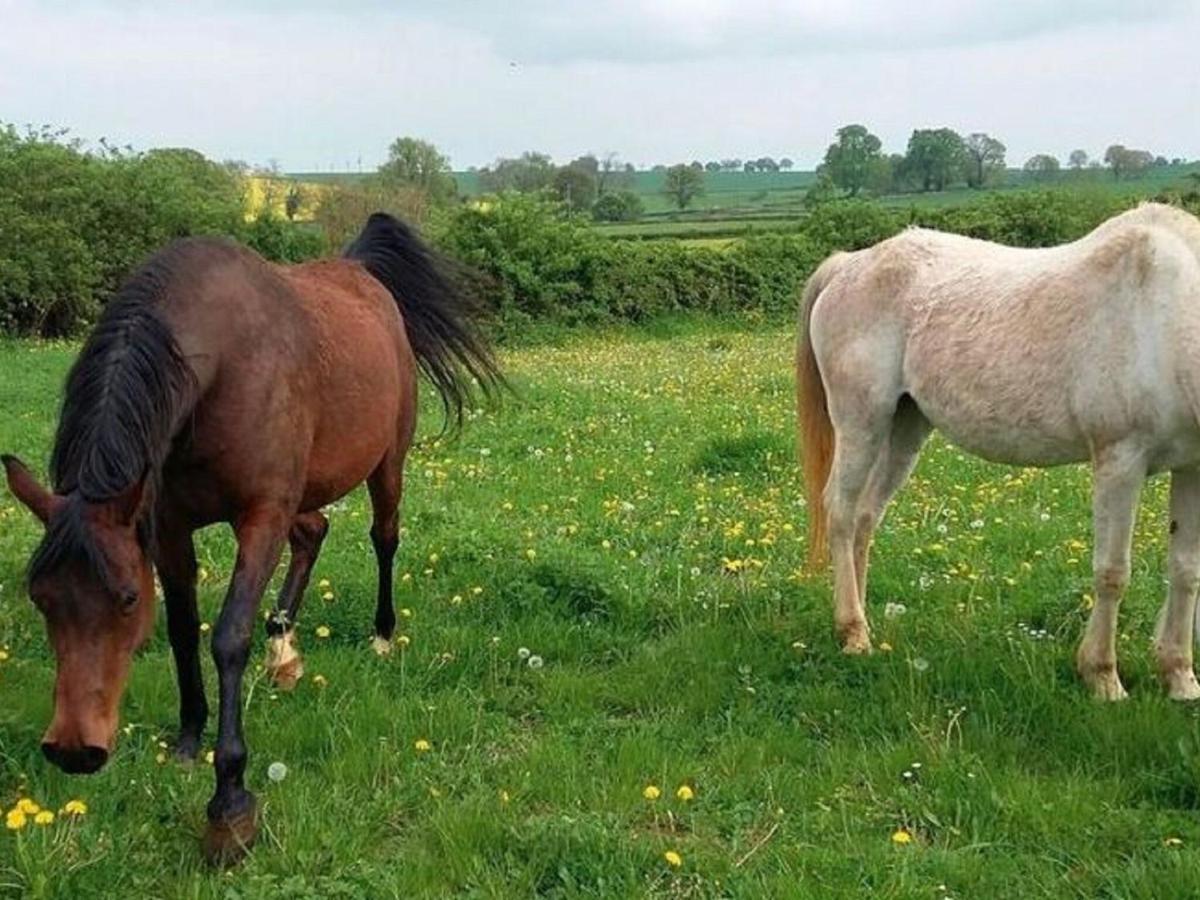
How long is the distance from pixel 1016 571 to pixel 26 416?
11207 millimetres

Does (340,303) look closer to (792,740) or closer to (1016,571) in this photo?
(792,740)

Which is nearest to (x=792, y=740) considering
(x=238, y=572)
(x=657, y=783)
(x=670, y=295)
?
(x=657, y=783)

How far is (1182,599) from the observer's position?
17.5 feet

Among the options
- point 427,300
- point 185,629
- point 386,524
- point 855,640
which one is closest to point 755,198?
point 427,300

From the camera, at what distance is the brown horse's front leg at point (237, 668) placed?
3.98 meters

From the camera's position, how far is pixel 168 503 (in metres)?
4.54

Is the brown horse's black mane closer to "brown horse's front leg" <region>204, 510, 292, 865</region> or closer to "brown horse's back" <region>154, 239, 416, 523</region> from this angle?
"brown horse's back" <region>154, 239, 416, 523</region>

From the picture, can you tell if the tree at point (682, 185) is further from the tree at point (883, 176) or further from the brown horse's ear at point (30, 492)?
the brown horse's ear at point (30, 492)

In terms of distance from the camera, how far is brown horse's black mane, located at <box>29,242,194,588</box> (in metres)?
3.55

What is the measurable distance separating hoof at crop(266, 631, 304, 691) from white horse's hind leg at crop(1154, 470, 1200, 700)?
3.88m

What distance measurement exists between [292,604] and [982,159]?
6894 cm

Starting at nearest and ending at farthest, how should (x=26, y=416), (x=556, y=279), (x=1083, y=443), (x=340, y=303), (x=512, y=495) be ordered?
1. (x=1083, y=443)
2. (x=340, y=303)
3. (x=512, y=495)
4. (x=26, y=416)
5. (x=556, y=279)

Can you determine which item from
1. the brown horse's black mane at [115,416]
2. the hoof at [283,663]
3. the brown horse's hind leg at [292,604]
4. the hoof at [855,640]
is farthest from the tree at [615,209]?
the brown horse's black mane at [115,416]

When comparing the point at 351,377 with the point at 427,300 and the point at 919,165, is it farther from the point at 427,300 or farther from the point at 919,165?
the point at 919,165
